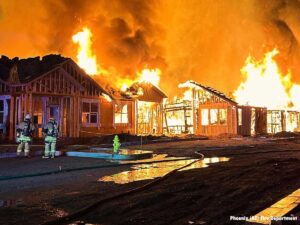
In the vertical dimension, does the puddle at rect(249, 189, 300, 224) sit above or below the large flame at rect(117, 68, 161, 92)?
below

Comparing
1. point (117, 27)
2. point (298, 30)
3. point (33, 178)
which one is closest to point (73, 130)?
point (117, 27)

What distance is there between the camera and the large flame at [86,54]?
27547mm

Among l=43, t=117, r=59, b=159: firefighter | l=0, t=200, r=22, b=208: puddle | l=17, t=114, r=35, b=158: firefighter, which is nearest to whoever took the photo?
l=0, t=200, r=22, b=208: puddle

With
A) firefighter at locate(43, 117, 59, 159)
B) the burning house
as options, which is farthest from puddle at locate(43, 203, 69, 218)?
the burning house

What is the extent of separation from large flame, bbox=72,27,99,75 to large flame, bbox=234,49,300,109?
46.8ft

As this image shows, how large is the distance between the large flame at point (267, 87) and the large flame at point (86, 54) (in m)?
14.3

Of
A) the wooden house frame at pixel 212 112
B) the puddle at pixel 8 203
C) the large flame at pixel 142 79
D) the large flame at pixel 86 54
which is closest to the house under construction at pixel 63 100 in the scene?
the large flame at pixel 142 79

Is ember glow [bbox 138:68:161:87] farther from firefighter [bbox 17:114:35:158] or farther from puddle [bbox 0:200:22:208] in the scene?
puddle [bbox 0:200:22:208]

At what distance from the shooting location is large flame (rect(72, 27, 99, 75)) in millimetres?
27547

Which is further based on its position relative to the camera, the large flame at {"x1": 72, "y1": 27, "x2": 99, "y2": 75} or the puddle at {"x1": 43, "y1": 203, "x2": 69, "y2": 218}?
the large flame at {"x1": 72, "y1": 27, "x2": 99, "y2": 75}

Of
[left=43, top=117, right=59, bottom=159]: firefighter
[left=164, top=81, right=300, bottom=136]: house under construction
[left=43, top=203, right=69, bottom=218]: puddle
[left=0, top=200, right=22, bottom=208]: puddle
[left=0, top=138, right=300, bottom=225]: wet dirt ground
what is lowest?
[left=43, top=203, right=69, bottom=218]: puddle

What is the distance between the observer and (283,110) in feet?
115

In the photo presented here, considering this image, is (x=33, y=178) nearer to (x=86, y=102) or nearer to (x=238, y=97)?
(x=86, y=102)

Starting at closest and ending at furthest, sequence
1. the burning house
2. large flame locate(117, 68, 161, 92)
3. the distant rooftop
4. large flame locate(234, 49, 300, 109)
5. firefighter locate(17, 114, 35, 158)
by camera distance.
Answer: firefighter locate(17, 114, 35, 158) → the distant rooftop → large flame locate(117, 68, 161, 92) → the burning house → large flame locate(234, 49, 300, 109)
